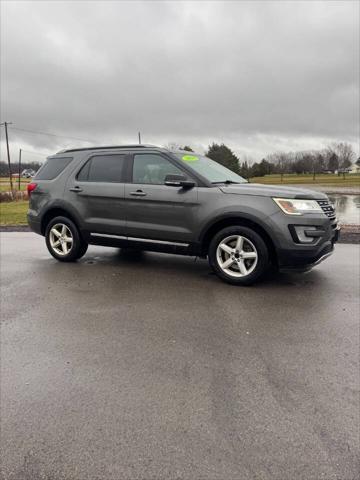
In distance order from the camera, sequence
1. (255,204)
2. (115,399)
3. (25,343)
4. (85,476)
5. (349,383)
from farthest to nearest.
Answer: (255,204) < (25,343) < (349,383) < (115,399) < (85,476)

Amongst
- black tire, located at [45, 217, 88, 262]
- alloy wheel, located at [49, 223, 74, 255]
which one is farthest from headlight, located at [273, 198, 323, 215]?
alloy wheel, located at [49, 223, 74, 255]

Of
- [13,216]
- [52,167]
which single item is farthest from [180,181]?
[13,216]

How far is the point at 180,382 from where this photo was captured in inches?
104

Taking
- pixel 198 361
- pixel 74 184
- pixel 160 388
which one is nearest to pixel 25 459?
pixel 160 388

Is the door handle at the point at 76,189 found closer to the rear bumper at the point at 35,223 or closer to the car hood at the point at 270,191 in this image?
the rear bumper at the point at 35,223

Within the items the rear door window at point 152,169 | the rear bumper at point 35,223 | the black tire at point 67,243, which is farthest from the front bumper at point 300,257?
the rear bumper at point 35,223

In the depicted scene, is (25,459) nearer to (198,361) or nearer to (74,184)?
(198,361)

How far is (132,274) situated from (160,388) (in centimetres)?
313

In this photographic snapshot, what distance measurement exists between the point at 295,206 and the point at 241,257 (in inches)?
36.9

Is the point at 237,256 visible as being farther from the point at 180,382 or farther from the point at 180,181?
the point at 180,382

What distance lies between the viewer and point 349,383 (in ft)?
8.54

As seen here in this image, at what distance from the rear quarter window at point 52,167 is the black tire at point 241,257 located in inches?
120

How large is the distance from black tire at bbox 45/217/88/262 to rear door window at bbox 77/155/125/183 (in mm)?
773

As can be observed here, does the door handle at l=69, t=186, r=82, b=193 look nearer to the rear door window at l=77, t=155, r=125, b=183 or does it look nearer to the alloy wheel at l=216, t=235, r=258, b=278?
the rear door window at l=77, t=155, r=125, b=183
